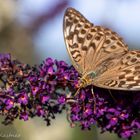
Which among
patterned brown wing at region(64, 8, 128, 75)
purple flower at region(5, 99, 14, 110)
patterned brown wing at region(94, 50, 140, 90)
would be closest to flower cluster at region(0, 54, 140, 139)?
purple flower at region(5, 99, 14, 110)

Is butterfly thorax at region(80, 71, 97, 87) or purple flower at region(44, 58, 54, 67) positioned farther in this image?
purple flower at region(44, 58, 54, 67)

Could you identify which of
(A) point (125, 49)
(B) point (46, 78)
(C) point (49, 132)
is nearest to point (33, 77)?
(B) point (46, 78)

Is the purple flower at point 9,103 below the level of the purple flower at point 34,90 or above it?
below

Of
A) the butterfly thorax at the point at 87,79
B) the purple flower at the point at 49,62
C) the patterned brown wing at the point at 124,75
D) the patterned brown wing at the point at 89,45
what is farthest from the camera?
the patterned brown wing at the point at 89,45

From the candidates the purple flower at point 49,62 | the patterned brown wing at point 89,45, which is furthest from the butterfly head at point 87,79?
the purple flower at point 49,62

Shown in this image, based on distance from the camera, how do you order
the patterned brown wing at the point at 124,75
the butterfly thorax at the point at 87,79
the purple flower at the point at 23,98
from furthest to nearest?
the butterfly thorax at the point at 87,79 < the purple flower at the point at 23,98 < the patterned brown wing at the point at 124,75

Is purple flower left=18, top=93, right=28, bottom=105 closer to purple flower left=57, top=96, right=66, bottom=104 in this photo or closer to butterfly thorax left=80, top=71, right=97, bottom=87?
purple flower left=57, top=96, right=66, bottom=104

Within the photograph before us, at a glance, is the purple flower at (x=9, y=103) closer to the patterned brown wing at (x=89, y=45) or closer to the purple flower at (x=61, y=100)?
the purple flower at (x=61, y=100)

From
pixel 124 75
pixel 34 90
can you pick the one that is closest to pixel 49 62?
pixel 34 90
